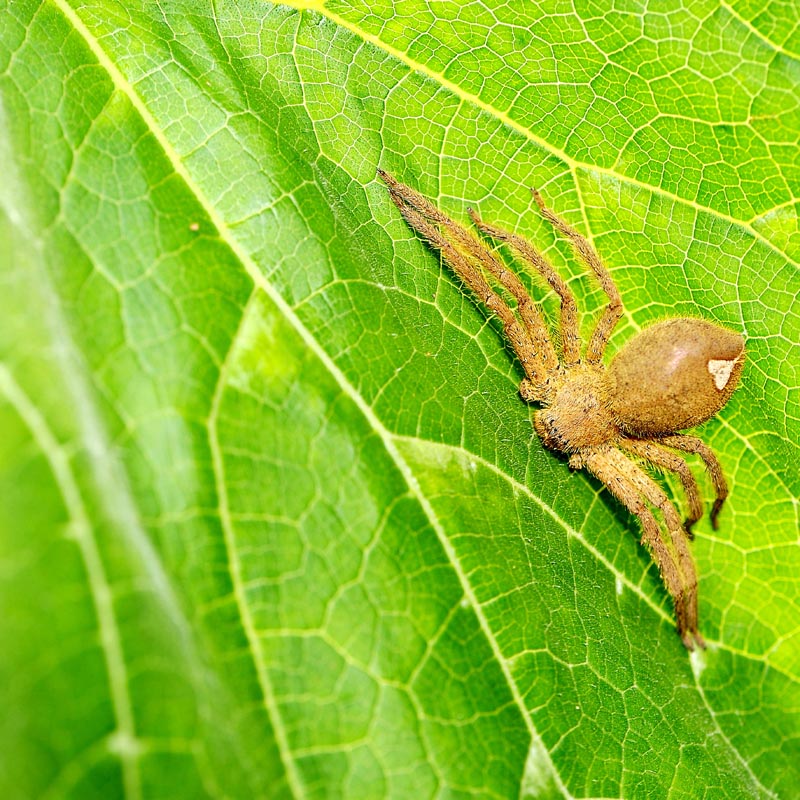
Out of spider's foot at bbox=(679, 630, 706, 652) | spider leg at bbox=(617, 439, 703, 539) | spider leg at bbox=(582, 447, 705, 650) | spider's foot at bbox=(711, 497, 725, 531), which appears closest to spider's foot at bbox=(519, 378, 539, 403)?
spider leg at bbox=(582, 447, 705, 650)

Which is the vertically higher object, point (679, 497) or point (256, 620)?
point (256, 620)

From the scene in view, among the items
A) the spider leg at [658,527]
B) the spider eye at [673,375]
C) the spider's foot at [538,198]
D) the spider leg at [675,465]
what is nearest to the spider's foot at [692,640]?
the spider leg at [658,527]

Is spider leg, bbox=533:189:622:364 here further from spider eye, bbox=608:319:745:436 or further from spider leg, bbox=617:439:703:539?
spider leg, bbox=617:439:703:539

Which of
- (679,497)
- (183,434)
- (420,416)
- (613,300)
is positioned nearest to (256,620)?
(183,434)

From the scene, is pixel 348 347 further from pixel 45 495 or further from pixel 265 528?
pixel 45 495

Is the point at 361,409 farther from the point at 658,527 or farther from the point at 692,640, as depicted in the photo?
the point at 692,640

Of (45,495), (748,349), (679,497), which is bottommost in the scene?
(679,497)
